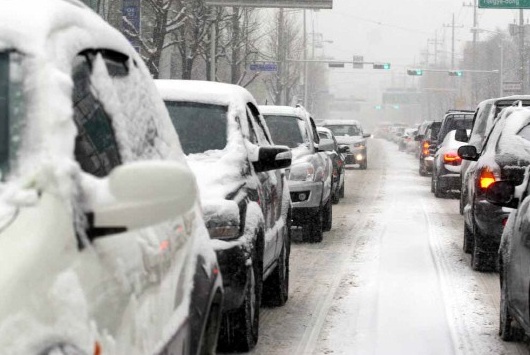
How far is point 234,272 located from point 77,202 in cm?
403

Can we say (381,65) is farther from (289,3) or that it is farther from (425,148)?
(425,148)

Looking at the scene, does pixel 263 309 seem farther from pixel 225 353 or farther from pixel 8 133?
pixel 8 133

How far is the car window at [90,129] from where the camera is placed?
11.2ft

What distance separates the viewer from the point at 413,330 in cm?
840

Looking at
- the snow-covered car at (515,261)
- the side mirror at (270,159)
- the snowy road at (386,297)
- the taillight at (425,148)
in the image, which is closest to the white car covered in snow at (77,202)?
the snow-covered car at (515,261)

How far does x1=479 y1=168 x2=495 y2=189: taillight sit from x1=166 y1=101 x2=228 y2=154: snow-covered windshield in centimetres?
360

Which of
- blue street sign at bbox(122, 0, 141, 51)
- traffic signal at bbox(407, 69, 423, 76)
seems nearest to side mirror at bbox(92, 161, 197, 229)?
blue street sign at bbox(122, 0, 141, 51)

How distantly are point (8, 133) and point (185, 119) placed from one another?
5.33 m

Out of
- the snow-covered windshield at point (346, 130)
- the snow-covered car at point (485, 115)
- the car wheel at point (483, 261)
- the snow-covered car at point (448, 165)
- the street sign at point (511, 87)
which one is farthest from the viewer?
the street sign at point (511, 87)

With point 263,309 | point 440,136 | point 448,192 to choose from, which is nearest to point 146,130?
point 263,309

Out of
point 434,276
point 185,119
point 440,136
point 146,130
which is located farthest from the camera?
point 440,136

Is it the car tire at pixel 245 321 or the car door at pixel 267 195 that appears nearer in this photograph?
the car tire at pixel 245 321

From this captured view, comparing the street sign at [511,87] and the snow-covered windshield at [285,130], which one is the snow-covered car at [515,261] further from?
the street sign at [511,87]

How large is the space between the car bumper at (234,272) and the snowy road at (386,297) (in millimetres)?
847
